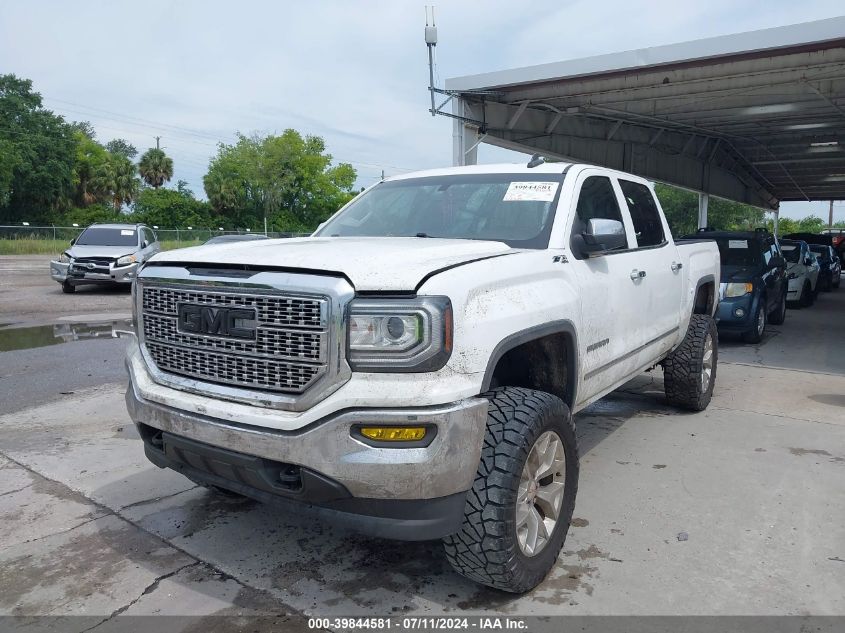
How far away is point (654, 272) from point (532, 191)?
4.47 feet

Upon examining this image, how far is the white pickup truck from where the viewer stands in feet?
8.30

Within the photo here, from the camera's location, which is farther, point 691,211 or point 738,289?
point 691,211

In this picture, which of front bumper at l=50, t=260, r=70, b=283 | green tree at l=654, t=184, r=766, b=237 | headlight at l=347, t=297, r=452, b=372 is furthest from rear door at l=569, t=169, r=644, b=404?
green tree at l=654, t=184, r=766, b=237

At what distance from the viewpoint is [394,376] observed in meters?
2.53

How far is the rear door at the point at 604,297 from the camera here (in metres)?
3.67

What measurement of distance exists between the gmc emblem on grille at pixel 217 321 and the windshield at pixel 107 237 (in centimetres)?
1493

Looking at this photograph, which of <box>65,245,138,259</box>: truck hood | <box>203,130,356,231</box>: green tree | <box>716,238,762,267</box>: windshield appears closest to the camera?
<box>716,238,762,267</box>: windshield

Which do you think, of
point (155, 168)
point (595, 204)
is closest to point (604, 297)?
point (595, 204)

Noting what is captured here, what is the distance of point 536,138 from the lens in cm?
1722

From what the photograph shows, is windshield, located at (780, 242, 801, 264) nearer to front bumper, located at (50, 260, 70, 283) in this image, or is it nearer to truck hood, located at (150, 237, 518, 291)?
truck hood, located at (150, 237, 518, 291)

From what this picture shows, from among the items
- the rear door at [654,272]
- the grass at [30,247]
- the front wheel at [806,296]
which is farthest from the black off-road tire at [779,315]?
the grass at [30,247]

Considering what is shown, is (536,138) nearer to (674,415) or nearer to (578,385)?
(674,415)

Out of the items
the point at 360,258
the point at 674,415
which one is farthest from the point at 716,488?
the point at 360,258

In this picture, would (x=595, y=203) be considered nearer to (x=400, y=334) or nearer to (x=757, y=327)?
(x=400, y=334)
